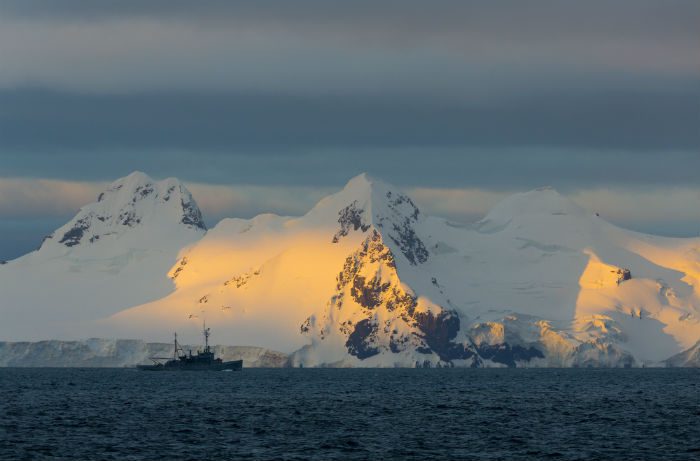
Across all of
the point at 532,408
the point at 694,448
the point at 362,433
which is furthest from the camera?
the point at 532,408

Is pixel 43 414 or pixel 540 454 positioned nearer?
pixel 540 454

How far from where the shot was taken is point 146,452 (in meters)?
131

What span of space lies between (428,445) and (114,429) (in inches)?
1692

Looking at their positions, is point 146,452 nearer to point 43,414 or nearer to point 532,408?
point 43,414

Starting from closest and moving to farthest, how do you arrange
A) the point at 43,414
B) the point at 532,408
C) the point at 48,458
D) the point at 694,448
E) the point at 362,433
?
1. the point at 48,458
2. the point at 694,448
3. the point at 362,433
4. the point at 43,414
5. the point at 532,408

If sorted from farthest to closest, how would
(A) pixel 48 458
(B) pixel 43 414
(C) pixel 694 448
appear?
(B) pixel 43 414, (C) pixel 694 448, (A) pixel 48 458

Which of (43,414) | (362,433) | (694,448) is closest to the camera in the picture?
(694,448)

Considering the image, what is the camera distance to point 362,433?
6058 inches

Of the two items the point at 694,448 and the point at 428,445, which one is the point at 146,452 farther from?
the point at 694,448

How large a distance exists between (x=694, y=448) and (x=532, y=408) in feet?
208

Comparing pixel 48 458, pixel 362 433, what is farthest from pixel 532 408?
pixel 48 458

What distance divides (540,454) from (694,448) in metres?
18.3

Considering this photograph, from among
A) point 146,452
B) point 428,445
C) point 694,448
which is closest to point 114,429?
point 146,452

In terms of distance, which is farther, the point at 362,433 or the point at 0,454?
the point at 362,433
